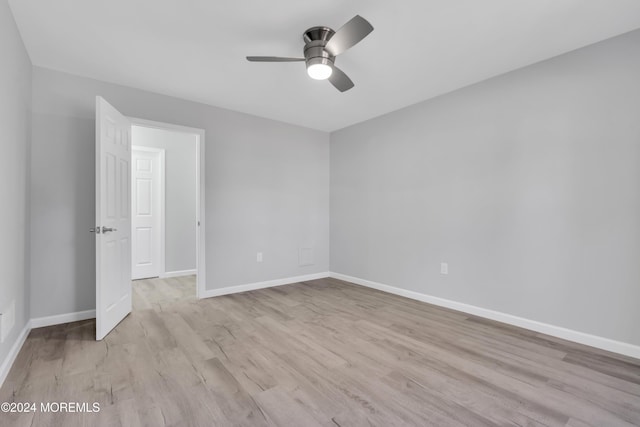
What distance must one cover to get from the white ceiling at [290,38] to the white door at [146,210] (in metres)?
1.92

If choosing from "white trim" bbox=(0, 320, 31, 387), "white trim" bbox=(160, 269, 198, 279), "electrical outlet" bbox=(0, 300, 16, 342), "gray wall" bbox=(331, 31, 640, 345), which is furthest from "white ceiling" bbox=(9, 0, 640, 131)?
"white trim" bbox=(160, 269, 198, 279)

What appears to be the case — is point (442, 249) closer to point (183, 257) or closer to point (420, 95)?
point (420, 95)

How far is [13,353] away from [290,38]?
3052 millimetres

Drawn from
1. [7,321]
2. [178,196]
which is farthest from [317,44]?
[178,196]

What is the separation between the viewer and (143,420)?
148cm

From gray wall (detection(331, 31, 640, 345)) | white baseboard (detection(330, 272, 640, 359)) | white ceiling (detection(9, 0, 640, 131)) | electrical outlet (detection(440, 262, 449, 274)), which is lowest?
white baseboard (detection(330, 272, 640, 359))

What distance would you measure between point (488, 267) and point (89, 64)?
169 inches

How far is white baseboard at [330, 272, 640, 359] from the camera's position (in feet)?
7.21

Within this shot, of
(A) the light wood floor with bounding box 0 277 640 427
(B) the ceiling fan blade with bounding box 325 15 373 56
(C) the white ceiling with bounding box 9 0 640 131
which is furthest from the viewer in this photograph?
(C) the white ceiling with bounding box 9 0 640 131

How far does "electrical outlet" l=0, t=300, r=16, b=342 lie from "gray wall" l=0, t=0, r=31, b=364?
38 mm

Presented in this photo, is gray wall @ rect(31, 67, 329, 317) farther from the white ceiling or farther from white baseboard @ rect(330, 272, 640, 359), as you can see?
white baseboard @ rect(330, 272, 640, 359)

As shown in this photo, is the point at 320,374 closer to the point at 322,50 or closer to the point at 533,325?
the point at 533,325

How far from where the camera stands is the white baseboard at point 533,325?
220 centimetres

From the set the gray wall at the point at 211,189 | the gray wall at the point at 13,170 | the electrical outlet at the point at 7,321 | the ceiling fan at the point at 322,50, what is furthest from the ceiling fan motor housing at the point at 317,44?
the electrical outlet at the point at 7,321
